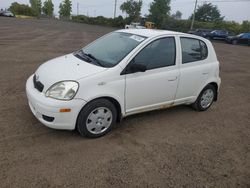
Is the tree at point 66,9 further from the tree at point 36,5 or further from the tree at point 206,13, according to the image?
the tree at point 206,13

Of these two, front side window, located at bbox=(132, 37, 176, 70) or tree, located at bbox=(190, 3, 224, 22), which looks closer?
front side window, located at bbox=(132, 37, 176, 70)

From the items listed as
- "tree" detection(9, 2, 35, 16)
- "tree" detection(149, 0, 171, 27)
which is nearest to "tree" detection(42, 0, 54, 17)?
"tree" detection(9, 2, 35, 16)

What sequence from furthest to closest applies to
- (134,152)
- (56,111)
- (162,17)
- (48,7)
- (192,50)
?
(48,7)
(162,17)
(192,50)
(134,152)
(56,111)

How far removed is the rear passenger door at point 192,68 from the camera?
478cm

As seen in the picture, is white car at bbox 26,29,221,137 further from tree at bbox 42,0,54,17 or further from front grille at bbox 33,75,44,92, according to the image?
tree at bbox 42,0,54,17

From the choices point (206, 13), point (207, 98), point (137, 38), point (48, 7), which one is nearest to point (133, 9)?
point (206, 13)

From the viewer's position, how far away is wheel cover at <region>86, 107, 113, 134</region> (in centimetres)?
384

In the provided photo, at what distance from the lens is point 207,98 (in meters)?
5.50

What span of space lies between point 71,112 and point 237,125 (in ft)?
10.6

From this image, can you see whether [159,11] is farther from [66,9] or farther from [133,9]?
[66,9]

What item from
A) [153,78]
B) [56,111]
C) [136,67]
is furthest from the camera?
[153,78]

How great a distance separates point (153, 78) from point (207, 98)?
1783 millimetres

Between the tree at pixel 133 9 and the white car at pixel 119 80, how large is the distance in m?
54.6

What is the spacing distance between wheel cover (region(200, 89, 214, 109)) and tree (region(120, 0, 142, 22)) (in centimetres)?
5427
